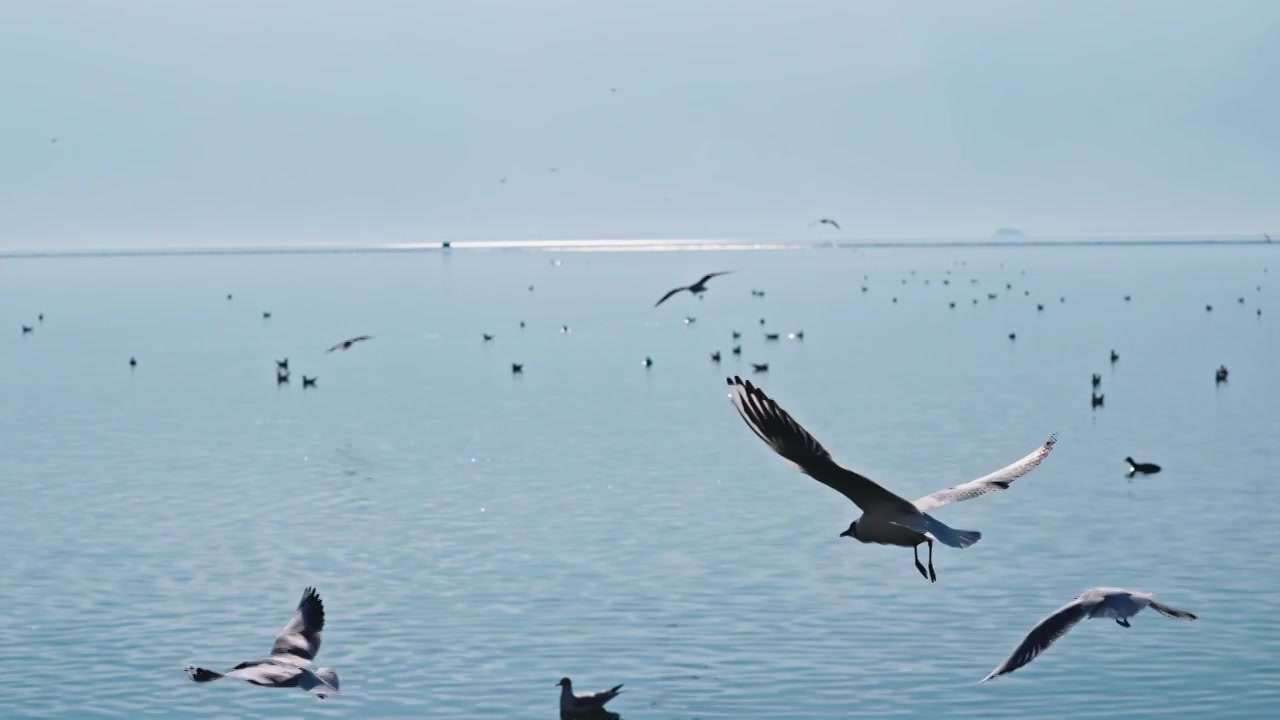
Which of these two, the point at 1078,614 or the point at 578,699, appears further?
the point at 578,699

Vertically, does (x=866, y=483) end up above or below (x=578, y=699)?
above

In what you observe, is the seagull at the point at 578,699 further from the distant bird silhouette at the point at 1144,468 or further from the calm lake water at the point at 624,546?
the distant bird silhouette at the point at 1144,468

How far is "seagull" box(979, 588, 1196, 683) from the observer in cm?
2327

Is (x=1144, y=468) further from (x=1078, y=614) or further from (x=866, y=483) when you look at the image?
(x=866, y=483)

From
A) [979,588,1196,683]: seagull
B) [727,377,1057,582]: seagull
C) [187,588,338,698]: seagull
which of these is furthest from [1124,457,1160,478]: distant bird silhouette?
[727,377,1057,582]: seagull

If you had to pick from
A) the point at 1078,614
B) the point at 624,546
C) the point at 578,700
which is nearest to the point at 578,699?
the point at 578,700

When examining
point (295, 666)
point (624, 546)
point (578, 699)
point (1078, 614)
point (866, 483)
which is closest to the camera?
point (866, 483)

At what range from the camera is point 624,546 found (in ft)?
146

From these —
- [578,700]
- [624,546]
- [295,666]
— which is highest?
[624,546]

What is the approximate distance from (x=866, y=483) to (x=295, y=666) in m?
11.4

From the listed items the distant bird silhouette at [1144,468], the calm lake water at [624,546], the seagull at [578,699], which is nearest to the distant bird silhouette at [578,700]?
the seagull at [578,699]

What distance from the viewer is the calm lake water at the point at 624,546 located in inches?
1271

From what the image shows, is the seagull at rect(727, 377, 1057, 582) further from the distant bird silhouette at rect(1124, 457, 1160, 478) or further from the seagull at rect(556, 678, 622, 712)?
the distant bird silhouette at rect(1124, 457, 1160, 478)

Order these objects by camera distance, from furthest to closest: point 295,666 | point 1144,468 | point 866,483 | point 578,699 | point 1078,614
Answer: point 1144,468
point 578,699
point 295,666
point 1078,614
point 866,483
